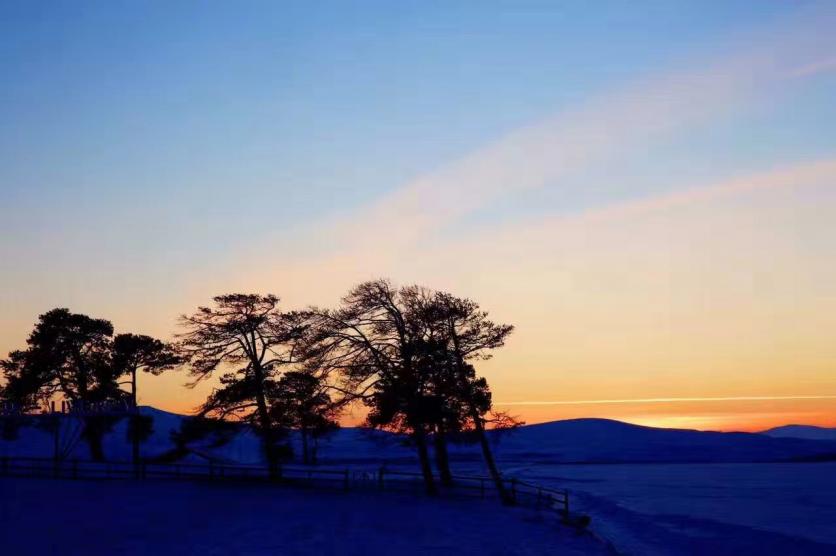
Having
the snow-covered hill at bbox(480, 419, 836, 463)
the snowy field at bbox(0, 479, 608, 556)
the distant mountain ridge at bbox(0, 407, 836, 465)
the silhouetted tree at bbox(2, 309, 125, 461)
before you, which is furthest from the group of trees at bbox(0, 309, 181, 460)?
the snow-covered hill at bbox(480, 419, 836, 463)

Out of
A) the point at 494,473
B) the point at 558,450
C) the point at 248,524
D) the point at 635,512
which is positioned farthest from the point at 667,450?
the point at 248,524

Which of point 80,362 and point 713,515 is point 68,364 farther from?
point 713,515

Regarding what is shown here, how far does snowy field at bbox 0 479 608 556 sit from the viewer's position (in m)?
27.2

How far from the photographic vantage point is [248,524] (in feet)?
104

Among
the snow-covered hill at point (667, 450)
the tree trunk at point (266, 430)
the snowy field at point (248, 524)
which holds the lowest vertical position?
the snow-covered hill at point (667, 450)

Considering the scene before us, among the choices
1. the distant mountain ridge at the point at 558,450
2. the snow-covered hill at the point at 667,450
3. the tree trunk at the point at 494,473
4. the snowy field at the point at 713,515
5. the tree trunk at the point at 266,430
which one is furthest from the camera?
the snow-covered hill at the point at 667,450

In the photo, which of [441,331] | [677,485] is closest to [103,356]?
[441,331]

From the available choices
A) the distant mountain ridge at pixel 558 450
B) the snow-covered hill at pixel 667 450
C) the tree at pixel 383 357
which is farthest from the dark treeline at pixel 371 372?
the snow-covered hill at pixel 667 450

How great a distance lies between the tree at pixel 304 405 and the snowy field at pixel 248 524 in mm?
4640

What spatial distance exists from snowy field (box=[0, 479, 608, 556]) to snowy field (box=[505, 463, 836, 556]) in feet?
18.6

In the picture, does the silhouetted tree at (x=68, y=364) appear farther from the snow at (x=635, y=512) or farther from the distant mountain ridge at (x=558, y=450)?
the distant mountain ridge at (x=558, y=450)

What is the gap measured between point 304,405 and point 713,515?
25.7 m

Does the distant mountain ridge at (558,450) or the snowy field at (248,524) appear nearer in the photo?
the snowy field at (248,524)

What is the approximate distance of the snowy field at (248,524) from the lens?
27.2m
